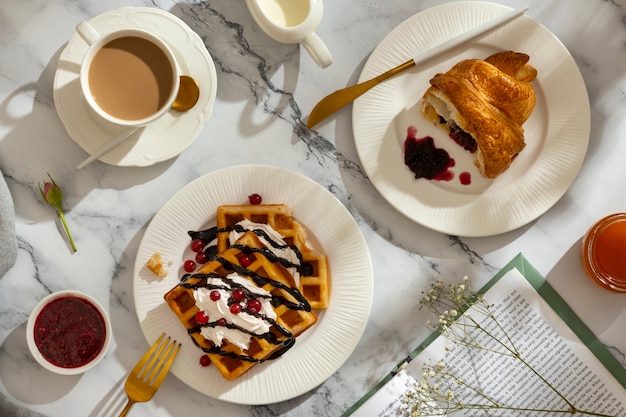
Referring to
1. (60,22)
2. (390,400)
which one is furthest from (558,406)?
(60,22)

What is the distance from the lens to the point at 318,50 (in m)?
1.72

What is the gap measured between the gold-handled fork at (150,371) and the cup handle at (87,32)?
0.82 metres

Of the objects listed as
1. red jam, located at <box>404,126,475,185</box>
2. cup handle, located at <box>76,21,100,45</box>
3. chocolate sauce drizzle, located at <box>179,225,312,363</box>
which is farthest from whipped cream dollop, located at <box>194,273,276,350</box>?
cup handle, located at <box>76,21,100,45</box>

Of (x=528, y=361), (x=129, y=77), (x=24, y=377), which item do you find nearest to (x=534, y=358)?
(x=528, y=361)

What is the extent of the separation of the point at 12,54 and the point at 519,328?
169cm

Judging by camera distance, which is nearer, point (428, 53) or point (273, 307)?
point (273, 307)

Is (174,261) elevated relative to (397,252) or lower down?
lower down

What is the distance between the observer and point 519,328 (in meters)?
1.92

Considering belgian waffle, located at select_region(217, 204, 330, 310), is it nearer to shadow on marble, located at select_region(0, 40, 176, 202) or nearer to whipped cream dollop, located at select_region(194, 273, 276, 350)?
whipped cream dollop, located at select_region(194, 273, 276, 350)

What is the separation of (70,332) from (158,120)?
25.6 inches

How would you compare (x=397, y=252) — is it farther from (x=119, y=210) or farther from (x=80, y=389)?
(x=80, y=389)

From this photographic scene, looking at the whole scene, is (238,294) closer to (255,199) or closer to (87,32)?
(255,199)

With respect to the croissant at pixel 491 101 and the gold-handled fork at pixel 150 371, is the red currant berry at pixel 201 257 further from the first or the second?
the croissant at pixel 491 101

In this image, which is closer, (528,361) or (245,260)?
(245,260)
